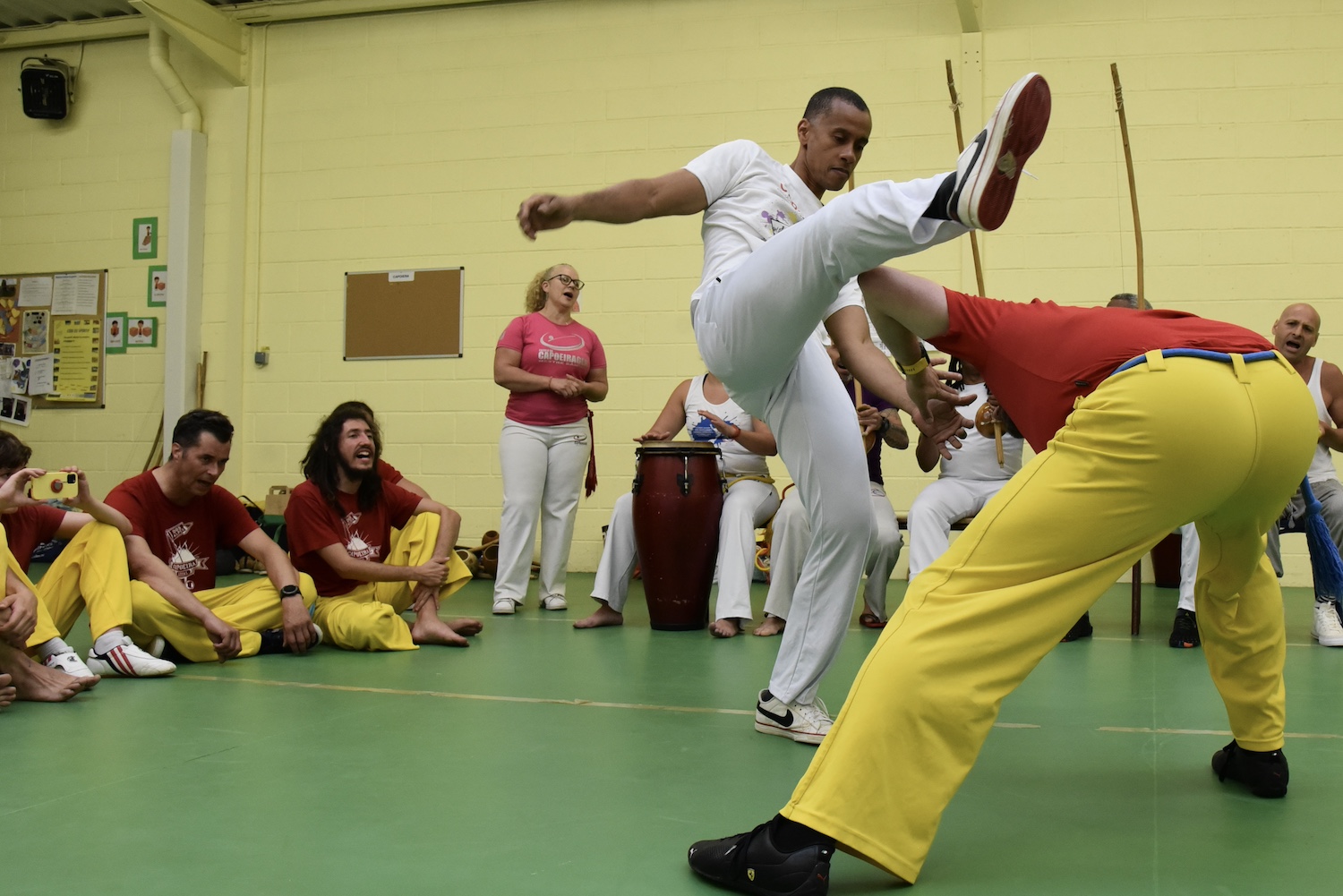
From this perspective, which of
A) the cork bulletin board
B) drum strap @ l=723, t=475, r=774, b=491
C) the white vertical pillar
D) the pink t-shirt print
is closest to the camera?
drum strap @ l=723, t=475, r=774, b=491

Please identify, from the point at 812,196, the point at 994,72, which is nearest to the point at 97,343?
the point at 994,72

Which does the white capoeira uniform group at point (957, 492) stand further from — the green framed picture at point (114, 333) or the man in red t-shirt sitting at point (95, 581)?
the green framed picture at point (114, 333)

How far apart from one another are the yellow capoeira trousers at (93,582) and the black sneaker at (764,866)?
2.38 metres

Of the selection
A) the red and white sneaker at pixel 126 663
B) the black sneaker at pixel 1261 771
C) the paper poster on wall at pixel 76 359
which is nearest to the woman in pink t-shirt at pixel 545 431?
the red and white sneaker at pixel 126 663

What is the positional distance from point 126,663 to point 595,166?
15.3 ft

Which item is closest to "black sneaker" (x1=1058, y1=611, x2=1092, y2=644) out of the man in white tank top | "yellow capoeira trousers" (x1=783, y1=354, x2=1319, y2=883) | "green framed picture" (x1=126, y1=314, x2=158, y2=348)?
the man in white tank top

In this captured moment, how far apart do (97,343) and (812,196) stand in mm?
6712

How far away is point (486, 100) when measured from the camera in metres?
7.42

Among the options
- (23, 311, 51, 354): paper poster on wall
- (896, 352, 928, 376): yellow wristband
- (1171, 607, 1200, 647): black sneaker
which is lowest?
(1171, 607, 1200, 647): black sneaker

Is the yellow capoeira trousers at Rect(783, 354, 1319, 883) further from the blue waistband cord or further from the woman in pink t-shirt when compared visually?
the woman in pink t-shirt

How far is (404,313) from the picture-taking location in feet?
24.6

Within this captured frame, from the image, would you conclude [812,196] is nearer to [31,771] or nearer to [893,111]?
[31,771]

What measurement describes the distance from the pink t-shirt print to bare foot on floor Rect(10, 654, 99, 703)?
2.73 meters

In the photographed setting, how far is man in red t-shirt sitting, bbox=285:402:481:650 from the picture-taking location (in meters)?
4.00
